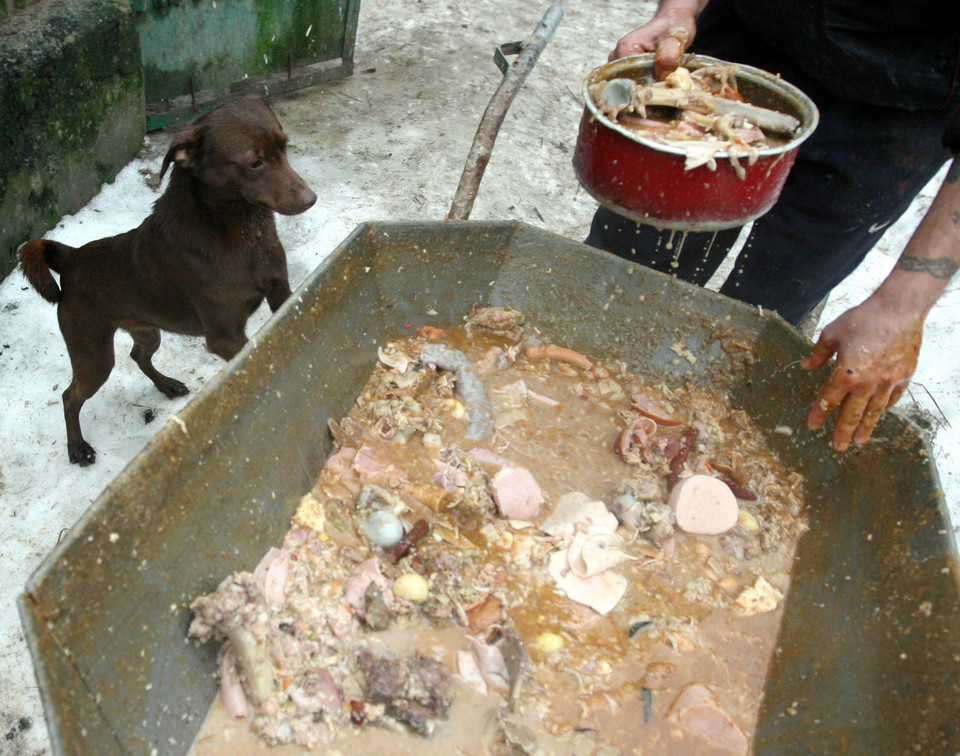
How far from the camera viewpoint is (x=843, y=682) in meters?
1.54

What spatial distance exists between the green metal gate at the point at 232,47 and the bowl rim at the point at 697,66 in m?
2.86

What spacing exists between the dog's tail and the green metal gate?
1944mm

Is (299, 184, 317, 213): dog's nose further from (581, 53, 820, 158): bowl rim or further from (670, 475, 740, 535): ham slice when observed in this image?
(670, 475, 740, 535): ham slice

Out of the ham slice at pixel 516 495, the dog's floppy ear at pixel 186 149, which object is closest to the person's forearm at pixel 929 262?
the ham slice at pixel 516 495

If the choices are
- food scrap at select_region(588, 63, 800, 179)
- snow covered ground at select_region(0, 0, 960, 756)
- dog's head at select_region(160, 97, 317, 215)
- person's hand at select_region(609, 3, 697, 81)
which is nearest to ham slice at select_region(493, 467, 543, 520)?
food scrap at select_region(588, 63, 800, 179)

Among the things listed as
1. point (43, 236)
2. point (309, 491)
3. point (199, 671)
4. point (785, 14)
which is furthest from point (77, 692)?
point (43, 236)

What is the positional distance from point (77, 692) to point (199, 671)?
0.33 m

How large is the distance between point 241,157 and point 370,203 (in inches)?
71.4

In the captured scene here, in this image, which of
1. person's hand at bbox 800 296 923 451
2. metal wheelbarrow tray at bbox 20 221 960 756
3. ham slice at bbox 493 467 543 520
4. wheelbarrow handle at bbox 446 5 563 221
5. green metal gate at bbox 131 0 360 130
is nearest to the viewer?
metal wheelbarrow tray at bbox 20 221 960 756

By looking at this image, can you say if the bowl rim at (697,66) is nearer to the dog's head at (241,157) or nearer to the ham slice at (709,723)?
the dog's head at (241,157)

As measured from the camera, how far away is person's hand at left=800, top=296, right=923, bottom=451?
1.56 m

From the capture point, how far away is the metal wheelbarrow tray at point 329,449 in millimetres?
1303

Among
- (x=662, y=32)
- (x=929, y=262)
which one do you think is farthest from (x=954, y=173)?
(x=662, y=32)

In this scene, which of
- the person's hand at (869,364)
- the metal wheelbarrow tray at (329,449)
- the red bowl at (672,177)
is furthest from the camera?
the red bowl at (672,177)
